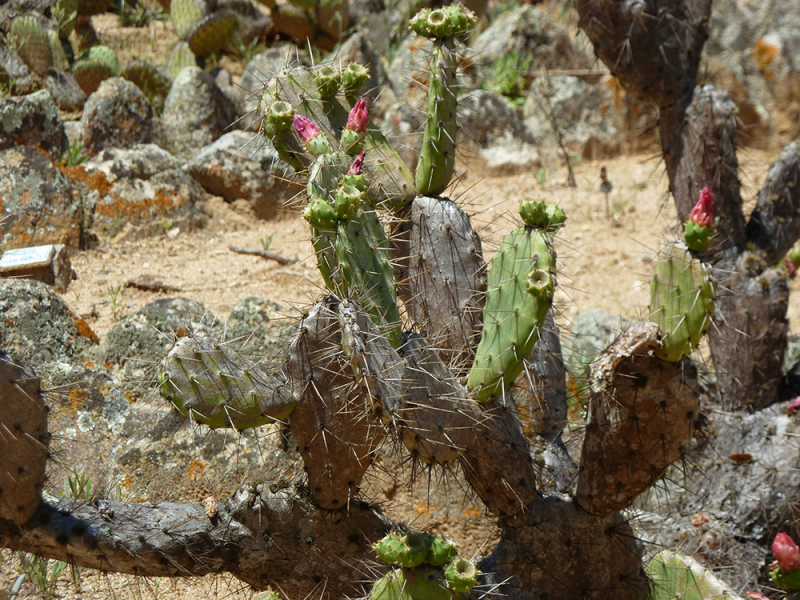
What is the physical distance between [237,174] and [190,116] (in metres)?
0.73

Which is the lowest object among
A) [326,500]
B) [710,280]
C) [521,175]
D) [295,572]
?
[521,175]

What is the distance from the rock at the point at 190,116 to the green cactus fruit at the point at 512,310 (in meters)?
3.75

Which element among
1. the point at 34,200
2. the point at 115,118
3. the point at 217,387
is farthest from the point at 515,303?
the point at 115,118

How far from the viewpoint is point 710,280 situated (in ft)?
6.25

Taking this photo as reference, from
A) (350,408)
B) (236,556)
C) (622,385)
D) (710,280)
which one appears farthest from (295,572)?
(710,280)

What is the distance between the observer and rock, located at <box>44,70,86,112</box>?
5254 millimetres

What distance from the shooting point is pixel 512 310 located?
6.35 feet

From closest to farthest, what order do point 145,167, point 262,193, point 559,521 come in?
point 559,521
point 145,167
point 262,193

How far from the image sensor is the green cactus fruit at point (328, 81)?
2.12 metres

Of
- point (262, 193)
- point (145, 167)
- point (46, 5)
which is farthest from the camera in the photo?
point (46, 5)

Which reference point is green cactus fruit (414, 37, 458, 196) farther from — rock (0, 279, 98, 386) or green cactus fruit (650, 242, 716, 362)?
rock (0, 279, 98, 386)

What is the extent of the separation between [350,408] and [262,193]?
10.7 ft

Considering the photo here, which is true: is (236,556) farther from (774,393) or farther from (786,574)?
(774,393)

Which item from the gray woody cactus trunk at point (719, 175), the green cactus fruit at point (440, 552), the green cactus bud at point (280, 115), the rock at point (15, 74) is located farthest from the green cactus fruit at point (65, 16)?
the green cactus fruit at point (440, 552)
